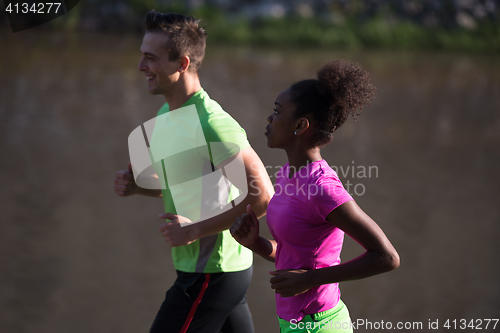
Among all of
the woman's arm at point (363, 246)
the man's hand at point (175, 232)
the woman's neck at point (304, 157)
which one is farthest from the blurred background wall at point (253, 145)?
the man's hand at point (175, 232)

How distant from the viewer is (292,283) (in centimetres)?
187

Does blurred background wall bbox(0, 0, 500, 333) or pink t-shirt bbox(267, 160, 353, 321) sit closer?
pink t-shirt bbox(267, 160, 353, 321)

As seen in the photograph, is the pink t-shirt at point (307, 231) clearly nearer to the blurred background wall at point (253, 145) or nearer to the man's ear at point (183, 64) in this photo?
the blurred background wall at point (253, 145)

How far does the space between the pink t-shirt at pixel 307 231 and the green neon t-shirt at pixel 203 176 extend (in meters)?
0.44

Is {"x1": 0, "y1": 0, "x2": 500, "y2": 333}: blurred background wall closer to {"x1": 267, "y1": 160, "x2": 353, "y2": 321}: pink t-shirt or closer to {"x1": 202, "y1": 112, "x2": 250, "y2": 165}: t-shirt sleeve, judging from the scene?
{"x1": 267, "y1": 160, "x2": 353, "y2": 321}: pink t-shirt

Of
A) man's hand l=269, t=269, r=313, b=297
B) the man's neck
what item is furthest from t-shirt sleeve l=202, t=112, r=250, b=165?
man's hand l=269, t=269, r=313, b=297

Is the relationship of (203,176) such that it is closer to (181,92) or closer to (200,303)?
(181,92)

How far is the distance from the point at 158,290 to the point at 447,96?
25.2 ft

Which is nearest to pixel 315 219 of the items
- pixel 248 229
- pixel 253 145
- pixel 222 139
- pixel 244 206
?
pixel 248 229

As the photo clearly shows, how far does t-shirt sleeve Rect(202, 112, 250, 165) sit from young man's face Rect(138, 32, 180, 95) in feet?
1.14

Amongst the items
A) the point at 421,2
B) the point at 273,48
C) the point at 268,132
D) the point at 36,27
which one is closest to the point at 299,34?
the point at 273,48

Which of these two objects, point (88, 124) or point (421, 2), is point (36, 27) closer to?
point (88, 124)

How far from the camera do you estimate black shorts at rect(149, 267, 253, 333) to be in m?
2.38

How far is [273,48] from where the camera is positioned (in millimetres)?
13430
